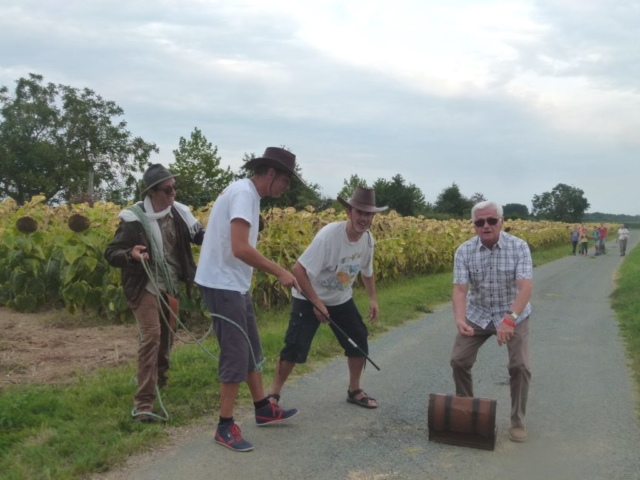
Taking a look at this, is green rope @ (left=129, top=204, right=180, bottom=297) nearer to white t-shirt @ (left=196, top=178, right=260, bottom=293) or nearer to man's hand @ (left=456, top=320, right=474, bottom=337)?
white t-shirt @ (left=196, top=178, right=260, bottom=293)

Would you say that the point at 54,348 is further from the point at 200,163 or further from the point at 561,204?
the point at 561,204

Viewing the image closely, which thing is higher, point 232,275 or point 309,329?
point 232,275

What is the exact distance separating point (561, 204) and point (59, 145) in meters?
103

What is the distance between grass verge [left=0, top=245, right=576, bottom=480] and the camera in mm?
3924

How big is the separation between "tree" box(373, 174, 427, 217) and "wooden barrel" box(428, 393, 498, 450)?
54.6 metres

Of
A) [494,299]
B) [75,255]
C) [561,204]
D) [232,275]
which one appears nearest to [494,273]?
[494,299]

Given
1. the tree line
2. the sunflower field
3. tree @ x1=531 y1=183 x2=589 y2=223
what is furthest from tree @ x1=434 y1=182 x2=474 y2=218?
the sunflower field

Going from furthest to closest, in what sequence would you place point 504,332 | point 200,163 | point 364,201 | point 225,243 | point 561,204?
point 561,204
point 200,163
point 364,201
point 504,332
point 225,243

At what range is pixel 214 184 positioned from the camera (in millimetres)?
42719

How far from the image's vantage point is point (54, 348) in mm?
6859

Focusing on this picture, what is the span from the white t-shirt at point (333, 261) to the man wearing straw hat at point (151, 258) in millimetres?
986

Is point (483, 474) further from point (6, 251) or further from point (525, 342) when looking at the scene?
point (6, 251)

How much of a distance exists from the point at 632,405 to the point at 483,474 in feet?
7.58

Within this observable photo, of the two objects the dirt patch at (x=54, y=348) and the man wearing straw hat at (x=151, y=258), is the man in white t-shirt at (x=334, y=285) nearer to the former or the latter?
the man wearing straw hat at (x=151, y=258)
